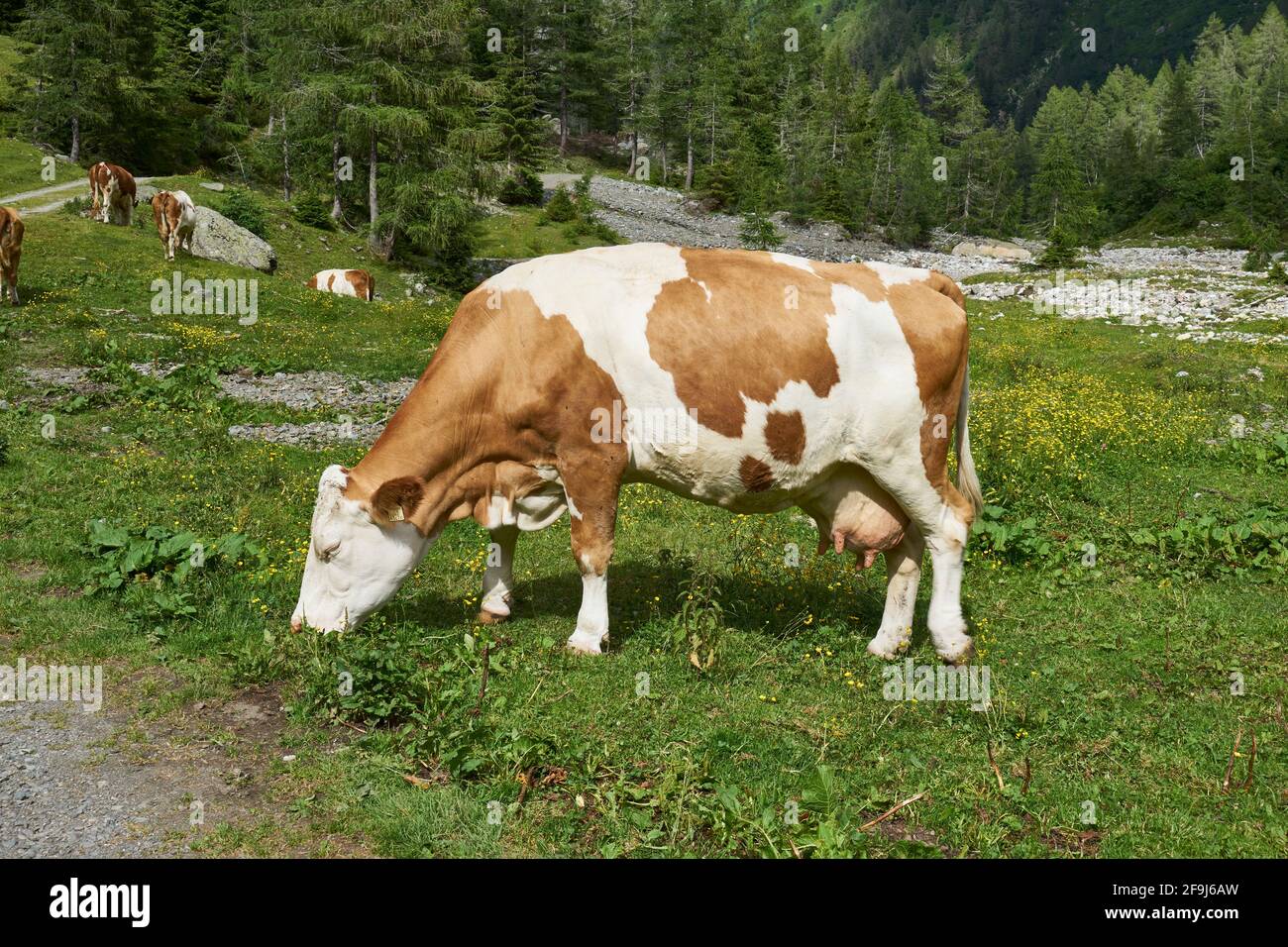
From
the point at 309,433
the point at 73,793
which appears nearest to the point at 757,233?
the point at 309,433

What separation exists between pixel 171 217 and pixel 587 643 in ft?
80.8

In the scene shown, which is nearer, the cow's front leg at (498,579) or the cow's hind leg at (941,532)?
the cow's hind leg at (941,532)

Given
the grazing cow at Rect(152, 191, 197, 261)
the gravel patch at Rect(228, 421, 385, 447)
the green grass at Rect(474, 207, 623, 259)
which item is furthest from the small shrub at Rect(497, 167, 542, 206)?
the gravel patch at Rect(228, 421, 385, 447)

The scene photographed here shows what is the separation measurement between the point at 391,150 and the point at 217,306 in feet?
59.3

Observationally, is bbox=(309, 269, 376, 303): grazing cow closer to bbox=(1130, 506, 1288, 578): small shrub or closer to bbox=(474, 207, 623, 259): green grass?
bbox=(474, 207, 623, 259): green grass

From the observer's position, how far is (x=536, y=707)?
735 cm

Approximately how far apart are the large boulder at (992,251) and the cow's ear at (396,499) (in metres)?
67.3

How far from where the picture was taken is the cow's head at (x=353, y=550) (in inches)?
312

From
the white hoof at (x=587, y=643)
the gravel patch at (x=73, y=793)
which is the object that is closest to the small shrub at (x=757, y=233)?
the white hoof at (x=587, y=643)

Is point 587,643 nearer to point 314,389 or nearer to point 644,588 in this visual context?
point 644,588

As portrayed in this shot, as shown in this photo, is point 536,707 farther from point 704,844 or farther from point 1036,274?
point 1036,274

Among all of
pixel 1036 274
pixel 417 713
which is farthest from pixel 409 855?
pixel 1036 274

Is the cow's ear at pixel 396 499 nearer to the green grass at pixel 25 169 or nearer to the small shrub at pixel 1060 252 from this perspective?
the green grass at pixel 25 169

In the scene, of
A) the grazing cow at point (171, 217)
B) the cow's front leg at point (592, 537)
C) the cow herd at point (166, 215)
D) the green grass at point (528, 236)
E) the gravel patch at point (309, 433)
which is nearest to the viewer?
the cow's front leg at point (592, 537)
